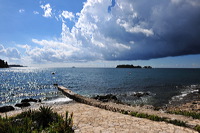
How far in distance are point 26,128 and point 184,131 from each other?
321 inches

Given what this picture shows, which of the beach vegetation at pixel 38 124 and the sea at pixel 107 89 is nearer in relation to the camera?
the beach vegetation at pixel 38 124

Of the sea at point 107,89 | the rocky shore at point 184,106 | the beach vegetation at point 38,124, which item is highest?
the beach vegetation at point 38,124

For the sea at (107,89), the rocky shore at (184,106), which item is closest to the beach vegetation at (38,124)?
the sea at (107,89)

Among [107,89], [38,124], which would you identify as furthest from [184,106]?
[107,89]

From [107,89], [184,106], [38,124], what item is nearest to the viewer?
[38,124]

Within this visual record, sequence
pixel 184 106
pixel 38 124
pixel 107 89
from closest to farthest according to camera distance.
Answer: pixel 38 124 < pixel 184 106 < pixel 107 89

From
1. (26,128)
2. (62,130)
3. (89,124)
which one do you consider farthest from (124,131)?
(26,128)

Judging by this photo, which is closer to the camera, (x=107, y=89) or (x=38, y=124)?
(x=38, y=124)

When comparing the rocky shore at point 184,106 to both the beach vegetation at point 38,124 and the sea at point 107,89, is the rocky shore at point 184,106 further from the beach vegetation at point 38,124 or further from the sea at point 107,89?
the beach vegetation at point 38,124

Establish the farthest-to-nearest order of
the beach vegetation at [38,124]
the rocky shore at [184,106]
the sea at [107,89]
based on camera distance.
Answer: the sea at [107,89] < the rocky shore at [184,106] < the beach vegetation at [38,124]

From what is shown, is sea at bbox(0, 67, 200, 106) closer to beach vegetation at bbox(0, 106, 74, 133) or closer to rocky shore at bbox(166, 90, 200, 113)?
rocky shore at bbox(166, 90, 200, 113)

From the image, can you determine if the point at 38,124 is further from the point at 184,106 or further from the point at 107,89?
the point at 107,89

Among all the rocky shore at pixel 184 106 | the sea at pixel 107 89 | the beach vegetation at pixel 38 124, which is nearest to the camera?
the beach vegetation at pixel 38 124

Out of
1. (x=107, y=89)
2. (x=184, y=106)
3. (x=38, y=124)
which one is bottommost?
(x=107, y=89)
